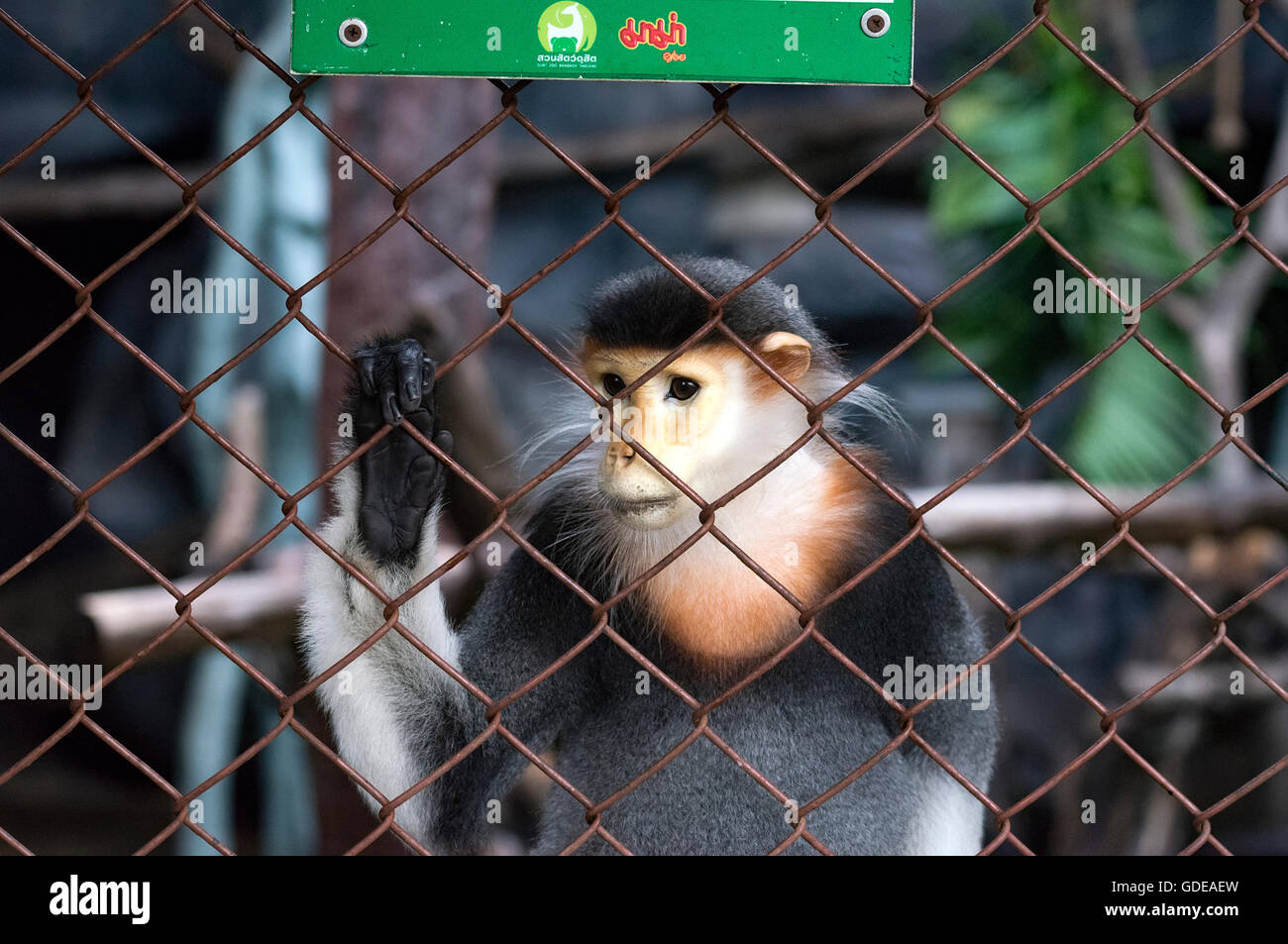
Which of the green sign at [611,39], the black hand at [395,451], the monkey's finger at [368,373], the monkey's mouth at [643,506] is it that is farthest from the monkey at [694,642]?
the green sign at [611,39]

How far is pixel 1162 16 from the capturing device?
7.70 metres

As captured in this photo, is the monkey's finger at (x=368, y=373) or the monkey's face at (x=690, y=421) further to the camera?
the monkey's face at (x=690, y=421)

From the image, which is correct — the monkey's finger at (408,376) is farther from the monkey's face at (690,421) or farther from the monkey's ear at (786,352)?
the monkey's ear at (786,352)

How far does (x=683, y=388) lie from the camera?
2.19 metres

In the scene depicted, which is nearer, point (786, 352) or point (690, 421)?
point (690, 421)

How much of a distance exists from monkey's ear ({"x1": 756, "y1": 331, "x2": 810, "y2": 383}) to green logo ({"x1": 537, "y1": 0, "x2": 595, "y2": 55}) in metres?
0.91

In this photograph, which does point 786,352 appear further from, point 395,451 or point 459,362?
point 459,362

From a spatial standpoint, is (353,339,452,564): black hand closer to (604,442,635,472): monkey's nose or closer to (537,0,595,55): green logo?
(604,442,635,472): monkey's nose

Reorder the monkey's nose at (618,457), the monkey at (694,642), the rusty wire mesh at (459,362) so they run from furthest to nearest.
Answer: the monkey at (694,642)
the monkey's nose at (618,457)
the rusty wire mesh at (459,362)

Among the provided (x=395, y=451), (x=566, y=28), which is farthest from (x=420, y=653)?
(x=566, y=28)

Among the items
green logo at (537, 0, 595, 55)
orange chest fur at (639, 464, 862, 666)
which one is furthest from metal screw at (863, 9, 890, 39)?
orange chest fur at (639, 464, 862, 666)

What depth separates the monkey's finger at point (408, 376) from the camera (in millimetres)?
1713

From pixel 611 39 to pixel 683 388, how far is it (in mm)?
815
